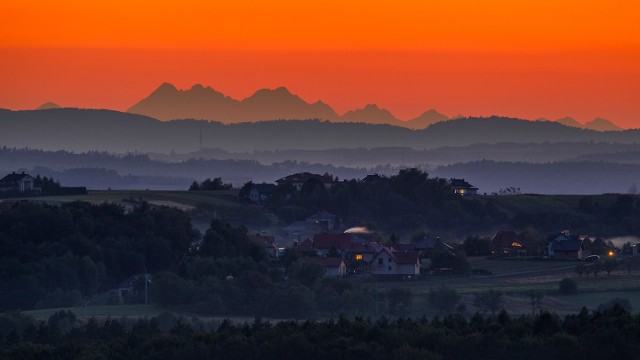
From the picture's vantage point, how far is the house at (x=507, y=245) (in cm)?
10694

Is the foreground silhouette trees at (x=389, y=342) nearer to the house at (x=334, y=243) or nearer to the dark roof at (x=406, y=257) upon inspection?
the dark roof at (x=406, y=257)

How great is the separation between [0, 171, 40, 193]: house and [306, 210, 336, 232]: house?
21.9 metres

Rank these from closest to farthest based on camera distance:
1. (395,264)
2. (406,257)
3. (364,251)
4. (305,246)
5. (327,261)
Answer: (395,264)
(406,257)
(327,261)
(364,251)
(305,246)

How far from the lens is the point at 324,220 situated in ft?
441

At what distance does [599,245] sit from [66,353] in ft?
176

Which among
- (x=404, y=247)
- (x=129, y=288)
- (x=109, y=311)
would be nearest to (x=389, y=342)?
(x=109, y=311)

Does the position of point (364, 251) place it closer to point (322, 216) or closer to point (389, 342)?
point (322, 216)

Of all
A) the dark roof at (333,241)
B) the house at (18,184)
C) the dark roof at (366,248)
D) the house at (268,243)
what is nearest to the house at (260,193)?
the house at (18,184)

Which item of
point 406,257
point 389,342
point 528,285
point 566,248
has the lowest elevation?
point 389,342

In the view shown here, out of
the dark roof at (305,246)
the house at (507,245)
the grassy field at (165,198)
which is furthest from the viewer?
the grassy field at (165,198)

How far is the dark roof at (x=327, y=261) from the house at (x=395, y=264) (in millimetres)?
1911

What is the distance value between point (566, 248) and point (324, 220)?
3411 centimetres

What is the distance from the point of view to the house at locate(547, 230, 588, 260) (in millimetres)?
102750

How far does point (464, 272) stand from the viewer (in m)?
94.6
